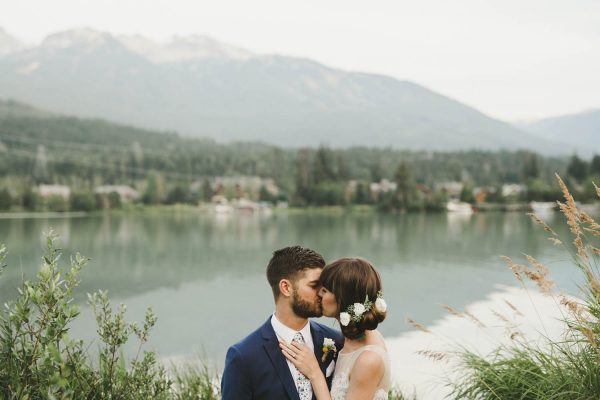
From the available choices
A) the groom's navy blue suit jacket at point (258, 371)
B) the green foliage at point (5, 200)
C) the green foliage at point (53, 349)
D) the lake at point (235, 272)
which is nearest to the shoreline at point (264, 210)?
the green foliage at point (5, 200)

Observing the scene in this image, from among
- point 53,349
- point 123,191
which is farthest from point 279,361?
point 123,191

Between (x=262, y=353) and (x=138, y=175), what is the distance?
375ft

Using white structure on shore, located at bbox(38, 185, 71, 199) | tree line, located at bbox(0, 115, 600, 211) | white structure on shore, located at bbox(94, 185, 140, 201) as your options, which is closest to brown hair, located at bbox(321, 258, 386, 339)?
tree line, located at bbox(0, 115, 600, 211)

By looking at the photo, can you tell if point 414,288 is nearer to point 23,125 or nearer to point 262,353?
point 262,353

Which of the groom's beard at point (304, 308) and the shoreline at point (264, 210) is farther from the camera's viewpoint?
the shoreline at point (264, 210)

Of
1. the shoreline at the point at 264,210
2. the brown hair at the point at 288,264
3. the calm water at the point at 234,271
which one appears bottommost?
the shoreline at the point at 264,210

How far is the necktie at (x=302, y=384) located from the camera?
97.7 inches

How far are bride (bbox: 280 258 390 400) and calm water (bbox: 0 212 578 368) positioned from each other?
1.97 metres

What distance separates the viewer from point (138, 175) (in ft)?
369

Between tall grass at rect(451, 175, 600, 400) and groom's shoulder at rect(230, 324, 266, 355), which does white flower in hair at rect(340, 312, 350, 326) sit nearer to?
groom's shoulder at rect(230, 324, 266, 355)

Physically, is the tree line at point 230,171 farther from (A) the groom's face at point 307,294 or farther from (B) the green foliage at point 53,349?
(A) the groom's face at point 307,294

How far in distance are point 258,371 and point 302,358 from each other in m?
0.18

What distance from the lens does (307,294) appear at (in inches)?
95.6

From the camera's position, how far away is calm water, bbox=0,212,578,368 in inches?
582
